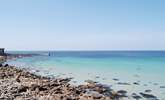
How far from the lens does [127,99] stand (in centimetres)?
1728

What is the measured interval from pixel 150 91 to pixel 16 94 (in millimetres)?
10527

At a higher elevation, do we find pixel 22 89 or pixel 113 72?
pixel 22 89

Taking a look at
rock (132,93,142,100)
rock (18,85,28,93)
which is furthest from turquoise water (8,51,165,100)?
rock (18,85,28,93)

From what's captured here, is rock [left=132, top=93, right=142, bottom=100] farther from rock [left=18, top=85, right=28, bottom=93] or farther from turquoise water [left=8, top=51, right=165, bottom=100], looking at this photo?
rock [left=18, top=85, right=28, bottom=93]

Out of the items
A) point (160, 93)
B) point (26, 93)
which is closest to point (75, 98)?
point (26, 93)

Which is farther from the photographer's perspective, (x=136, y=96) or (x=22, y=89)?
(x=136, y=96)

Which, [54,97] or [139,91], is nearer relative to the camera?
[54,97]

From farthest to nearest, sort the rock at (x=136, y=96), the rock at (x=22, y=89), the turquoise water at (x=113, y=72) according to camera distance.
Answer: the turquoise water at (x=113, y=72) < the rock at (x=136, y=96) < the rock at (x=22, y=89)

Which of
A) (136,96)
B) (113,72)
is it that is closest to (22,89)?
(136,96)

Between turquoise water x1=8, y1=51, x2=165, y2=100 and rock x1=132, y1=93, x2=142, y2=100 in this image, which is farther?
turquoise water x1=8, y1=51, x2=165, y2=100

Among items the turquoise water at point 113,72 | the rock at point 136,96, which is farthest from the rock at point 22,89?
the turquoise water at point 113,72

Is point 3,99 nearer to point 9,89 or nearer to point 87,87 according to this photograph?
point 9,89

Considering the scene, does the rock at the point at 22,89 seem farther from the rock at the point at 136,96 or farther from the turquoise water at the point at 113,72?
the turquoise water at the point at 113,72

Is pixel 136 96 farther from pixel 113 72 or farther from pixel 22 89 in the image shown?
pixel 113 72
